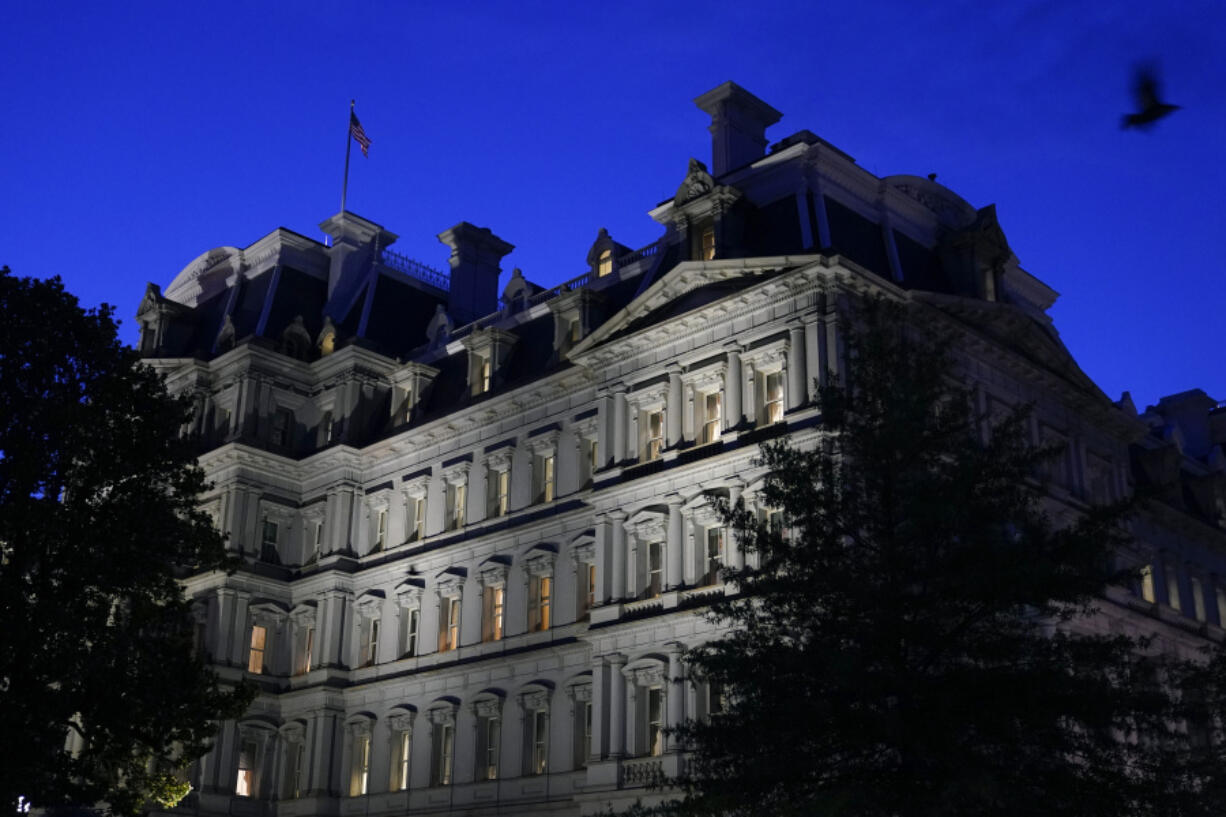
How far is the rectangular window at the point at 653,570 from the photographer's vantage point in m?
35.7

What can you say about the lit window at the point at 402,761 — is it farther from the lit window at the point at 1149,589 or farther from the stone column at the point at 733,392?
the lit window at the point at 1149,589

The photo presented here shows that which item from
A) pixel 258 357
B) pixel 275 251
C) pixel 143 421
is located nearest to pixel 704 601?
pixel 143 421

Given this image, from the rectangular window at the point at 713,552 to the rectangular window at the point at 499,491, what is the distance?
965 cm

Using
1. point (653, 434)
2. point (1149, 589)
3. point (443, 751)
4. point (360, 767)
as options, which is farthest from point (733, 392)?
point (360, 767)

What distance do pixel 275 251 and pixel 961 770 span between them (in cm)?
4017

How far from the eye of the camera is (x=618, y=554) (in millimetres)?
36406

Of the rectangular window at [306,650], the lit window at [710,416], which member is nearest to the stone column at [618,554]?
the lit window at [710,416]

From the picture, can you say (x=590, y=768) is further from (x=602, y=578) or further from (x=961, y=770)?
(x=961, y=770)

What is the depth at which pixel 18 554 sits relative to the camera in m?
25.2

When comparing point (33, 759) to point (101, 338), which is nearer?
point (33, 759)

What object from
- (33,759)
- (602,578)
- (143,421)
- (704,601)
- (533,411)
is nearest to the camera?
(33,759)

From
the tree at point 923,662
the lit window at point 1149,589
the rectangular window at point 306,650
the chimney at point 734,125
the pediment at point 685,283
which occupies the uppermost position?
the chimney at point 734,125

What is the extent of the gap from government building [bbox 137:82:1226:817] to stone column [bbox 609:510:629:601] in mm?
83

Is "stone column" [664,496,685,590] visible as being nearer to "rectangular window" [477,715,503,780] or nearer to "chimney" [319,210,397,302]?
"rectangular window" [477,715,503,780]
